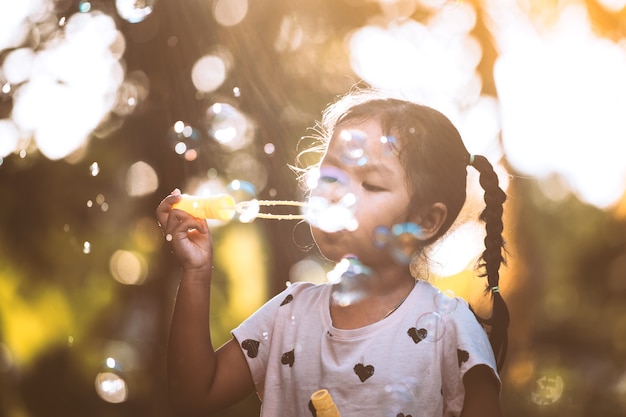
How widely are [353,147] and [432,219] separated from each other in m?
0.19

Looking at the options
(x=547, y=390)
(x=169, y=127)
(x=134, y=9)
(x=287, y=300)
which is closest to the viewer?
(x=287, y=300)

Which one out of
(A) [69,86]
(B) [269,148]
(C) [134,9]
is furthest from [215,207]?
(A) [69,86]

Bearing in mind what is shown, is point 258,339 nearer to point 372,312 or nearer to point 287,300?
point 287,300

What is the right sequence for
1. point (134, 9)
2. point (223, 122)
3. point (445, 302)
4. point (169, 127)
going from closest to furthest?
1. point (445, 302)
2. point (223, 122)
3. point (134, 9)
4. point (169, 127)

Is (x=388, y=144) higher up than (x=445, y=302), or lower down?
higher up

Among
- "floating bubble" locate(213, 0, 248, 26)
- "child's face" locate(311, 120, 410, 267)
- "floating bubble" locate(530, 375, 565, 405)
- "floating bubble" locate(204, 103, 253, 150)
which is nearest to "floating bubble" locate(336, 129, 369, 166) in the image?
"child's face" locate(311, 120, 410, 267)

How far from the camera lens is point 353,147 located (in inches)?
42.4

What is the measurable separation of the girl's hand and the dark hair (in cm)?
28

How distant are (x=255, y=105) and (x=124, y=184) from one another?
0.47 meters

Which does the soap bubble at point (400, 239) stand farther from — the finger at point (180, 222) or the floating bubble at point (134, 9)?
the floating bubble at point (134, 9)

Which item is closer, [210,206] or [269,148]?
[210,206]

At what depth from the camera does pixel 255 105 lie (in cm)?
211

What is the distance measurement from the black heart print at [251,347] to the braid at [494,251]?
1.23ft

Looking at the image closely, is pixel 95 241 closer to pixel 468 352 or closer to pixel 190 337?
pixel 190 337
